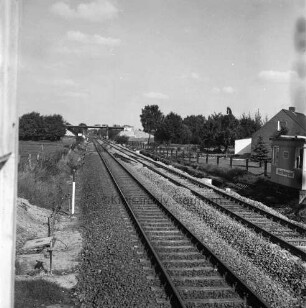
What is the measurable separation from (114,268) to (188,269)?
1.25 metres

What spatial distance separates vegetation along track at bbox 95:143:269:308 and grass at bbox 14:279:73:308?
59.8 inches

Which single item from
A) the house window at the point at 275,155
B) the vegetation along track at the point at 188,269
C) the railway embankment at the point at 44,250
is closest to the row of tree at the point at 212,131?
the house window at the point at 275,155

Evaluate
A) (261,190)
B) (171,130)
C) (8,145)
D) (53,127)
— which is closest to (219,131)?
(171,130)

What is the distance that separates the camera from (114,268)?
6867 mm

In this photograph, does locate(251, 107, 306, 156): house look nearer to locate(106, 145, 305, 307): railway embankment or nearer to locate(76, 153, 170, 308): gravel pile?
locate(106, 145, 305, 307): railway embankment

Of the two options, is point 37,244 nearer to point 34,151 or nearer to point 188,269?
point 188,269

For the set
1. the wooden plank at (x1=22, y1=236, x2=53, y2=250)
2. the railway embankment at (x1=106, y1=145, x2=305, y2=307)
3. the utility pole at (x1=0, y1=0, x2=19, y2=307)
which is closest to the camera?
the utility pole at (x1=0, y1=0, x2=19, y2=307)

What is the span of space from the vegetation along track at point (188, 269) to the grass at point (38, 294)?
59.8 inches

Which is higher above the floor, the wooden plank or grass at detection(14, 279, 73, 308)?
the wooden plank

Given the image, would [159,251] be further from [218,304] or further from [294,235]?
[294,235]

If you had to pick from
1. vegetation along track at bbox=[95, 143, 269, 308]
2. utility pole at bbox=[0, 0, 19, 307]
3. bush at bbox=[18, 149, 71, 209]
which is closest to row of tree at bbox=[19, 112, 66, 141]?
bush at bbox=[18, 149, 71, 209]

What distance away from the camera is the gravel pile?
5602 mm

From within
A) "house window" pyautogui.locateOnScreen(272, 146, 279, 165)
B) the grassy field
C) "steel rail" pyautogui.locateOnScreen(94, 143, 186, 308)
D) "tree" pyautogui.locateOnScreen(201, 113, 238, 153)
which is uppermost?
"tree" pyautogui.locateOnScreen(201, 113, 238, 153)

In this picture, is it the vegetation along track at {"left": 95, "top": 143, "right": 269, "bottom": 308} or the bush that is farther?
the bush
